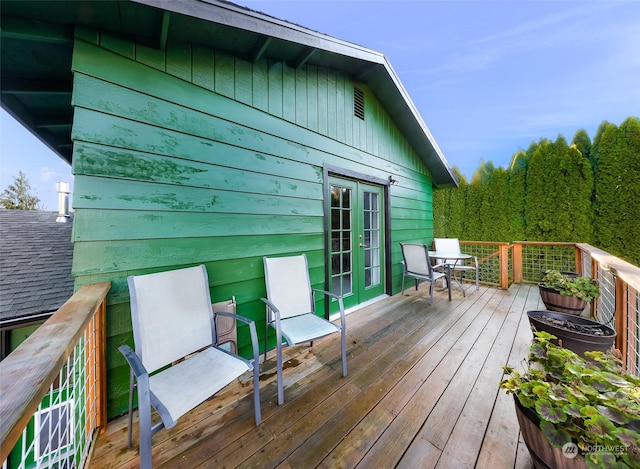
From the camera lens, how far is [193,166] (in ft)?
6.14

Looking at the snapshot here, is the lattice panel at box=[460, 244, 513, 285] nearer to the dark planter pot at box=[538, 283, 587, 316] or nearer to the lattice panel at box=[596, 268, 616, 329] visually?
the lattice panel at box=[596, 268, 616, 329]

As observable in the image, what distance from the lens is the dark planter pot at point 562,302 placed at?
2.46 meters

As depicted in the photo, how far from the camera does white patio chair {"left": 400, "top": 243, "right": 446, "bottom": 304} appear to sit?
359 cm

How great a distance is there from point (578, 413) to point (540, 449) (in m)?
0.28

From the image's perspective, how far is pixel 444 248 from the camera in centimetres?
502

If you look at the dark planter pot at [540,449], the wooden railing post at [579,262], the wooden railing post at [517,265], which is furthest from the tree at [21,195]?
the wooden railing post at [579,262]

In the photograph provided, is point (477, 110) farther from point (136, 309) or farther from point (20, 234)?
point (20, 234)

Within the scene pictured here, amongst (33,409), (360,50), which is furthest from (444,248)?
(33,409)

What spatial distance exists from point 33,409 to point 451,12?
7135mm

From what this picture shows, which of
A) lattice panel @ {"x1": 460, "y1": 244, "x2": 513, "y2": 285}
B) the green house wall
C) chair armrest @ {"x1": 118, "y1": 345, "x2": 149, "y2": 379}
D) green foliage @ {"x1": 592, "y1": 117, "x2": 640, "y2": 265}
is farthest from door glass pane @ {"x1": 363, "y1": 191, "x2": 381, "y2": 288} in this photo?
green foliage @ {"x1": 592, "y1": 117, "x2": 640, "y2": 265}

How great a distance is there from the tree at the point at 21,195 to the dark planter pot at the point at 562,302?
74.4 feet

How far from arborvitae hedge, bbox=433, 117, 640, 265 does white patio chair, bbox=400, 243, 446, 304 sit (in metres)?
3.46

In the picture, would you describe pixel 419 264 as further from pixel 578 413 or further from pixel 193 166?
pixel 193 166

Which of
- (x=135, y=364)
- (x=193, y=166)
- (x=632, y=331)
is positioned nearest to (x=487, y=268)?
(x=632, y=331)
